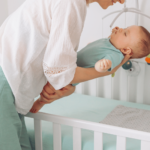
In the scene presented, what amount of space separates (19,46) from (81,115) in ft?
2.34

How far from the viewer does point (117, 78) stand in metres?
1.70

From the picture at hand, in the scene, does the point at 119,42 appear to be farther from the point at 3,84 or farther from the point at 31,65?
the point at 3,84

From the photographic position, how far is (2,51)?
2.67 ft

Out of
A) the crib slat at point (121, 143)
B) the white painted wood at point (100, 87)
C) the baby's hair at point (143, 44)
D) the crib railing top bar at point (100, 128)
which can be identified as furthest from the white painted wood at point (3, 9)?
the crib slat at point (121, 143)

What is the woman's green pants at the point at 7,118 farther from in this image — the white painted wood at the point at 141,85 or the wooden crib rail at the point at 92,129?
the white painted wood at the point at 141,85

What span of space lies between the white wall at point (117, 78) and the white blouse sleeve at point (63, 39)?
848mm

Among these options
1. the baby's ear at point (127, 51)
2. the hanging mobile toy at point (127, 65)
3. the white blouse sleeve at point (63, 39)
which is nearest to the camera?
the white blouse sleeve at point (63, 39)

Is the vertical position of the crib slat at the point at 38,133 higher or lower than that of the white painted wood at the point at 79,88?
higher

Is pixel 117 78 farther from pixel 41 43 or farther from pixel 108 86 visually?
pixel 41 43

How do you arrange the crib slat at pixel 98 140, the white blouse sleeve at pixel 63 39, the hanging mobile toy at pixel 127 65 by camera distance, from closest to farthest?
the white blouse sleeve at pixel 63 39 → the crib slat at pixel 98 140 → the hanging mobile toy at pixel 127 65

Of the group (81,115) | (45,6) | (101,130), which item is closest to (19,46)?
(45,6)

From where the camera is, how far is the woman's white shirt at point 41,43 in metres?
0.78

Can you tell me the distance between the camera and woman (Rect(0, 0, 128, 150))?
0.79 meters

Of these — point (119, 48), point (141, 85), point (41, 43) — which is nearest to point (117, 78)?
point (141, 85)
